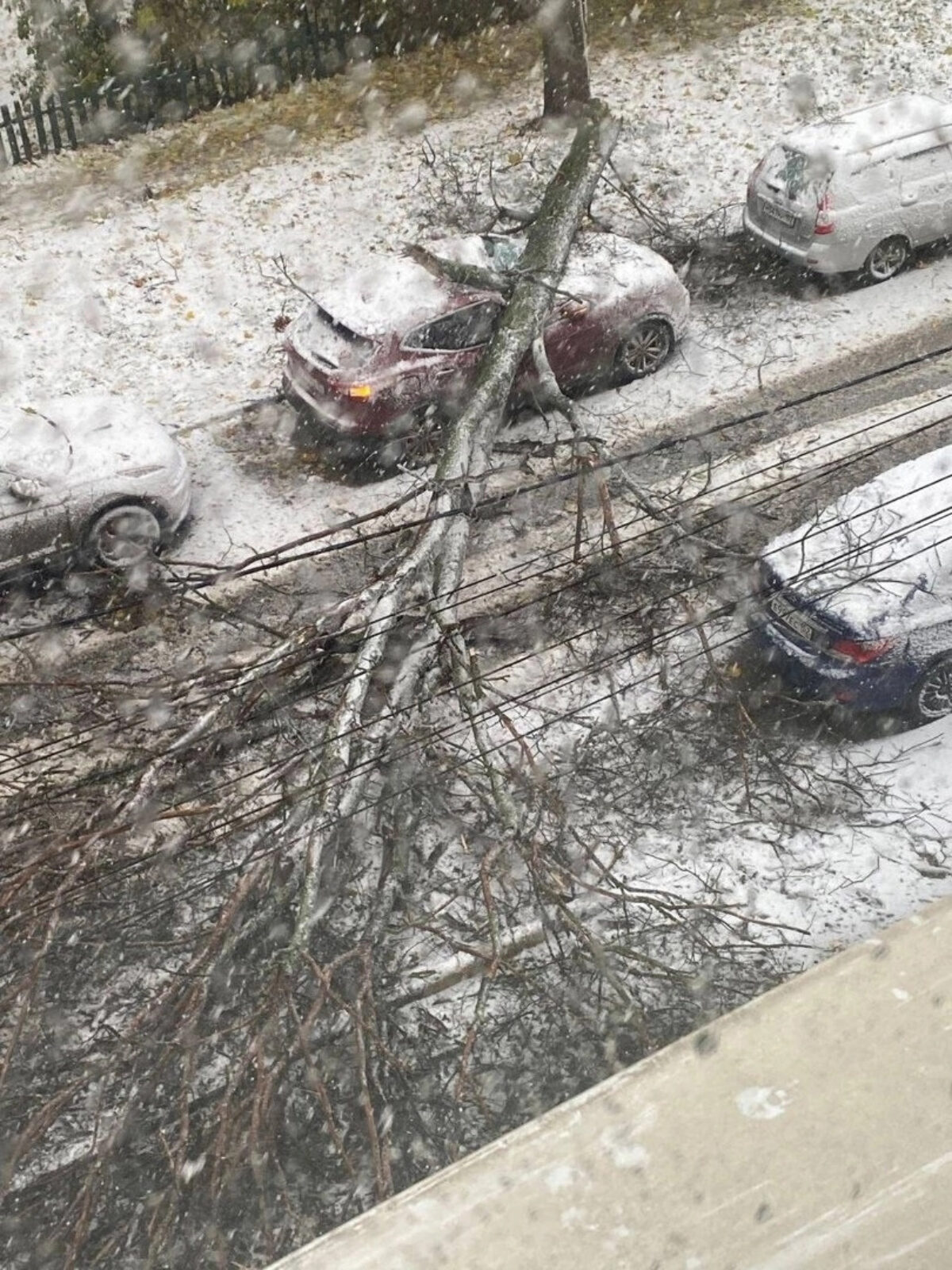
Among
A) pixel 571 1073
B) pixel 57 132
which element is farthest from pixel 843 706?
pixel 57 132

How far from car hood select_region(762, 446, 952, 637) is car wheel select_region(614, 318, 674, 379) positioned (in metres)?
3.64

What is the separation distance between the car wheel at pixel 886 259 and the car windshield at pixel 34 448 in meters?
8.20

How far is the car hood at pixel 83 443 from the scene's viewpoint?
1044cm

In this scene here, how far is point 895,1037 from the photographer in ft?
15.9

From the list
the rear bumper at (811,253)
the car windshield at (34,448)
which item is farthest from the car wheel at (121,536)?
the rear bumper at (811,253)

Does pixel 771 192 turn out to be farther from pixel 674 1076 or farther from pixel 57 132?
pixel 674 1076

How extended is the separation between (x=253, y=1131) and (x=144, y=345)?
926cm

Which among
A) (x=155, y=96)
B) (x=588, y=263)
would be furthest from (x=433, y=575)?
(x=155, y=96)

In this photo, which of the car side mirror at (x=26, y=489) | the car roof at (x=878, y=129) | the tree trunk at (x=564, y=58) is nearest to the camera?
the car side mirror at (x=26, y=489)

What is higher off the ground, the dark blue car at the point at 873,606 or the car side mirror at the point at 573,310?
the car side mirror at the point at 573,310

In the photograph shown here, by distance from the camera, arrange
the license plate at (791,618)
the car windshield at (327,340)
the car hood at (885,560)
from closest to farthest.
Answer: the car hood at (885,560)
the license plate at (791,618)
the car windshield at (327,340)

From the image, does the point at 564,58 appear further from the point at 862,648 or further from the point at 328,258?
the point at 862,648

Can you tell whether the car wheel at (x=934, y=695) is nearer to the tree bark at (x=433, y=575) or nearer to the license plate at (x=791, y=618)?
the license plate at (x=791, y=618)

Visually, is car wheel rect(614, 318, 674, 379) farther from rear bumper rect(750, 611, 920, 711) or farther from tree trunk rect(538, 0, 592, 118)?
tree trunk rect(538, 0, 592, 118)
